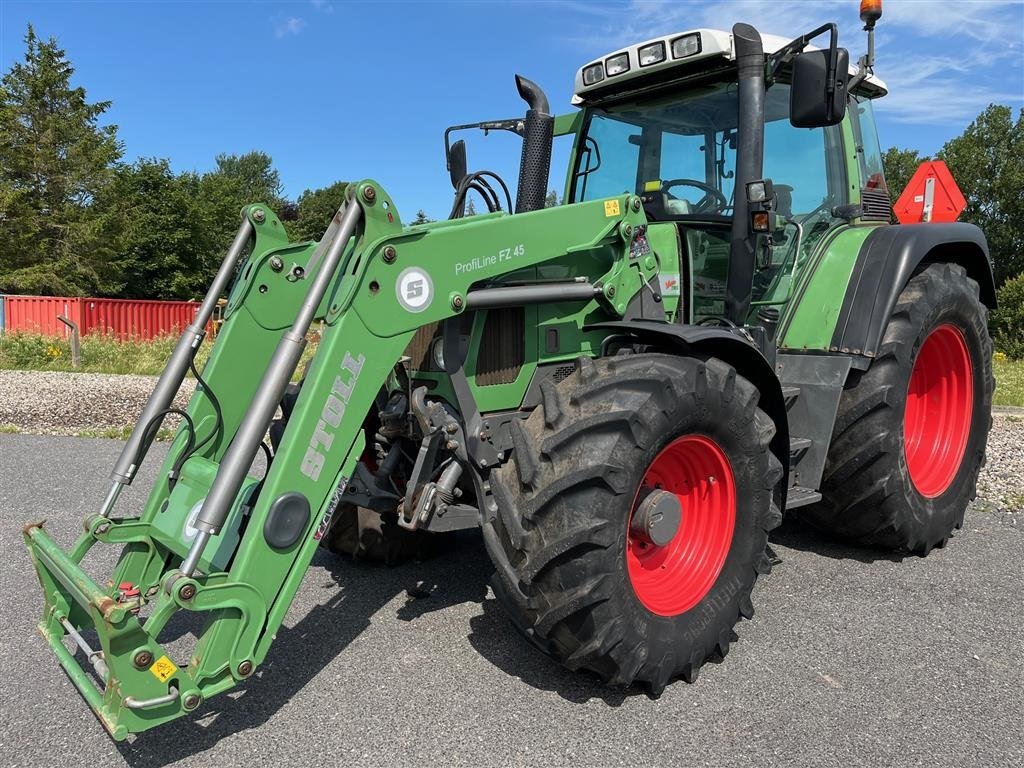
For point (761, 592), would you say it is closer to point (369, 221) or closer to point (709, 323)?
point (709, 323)

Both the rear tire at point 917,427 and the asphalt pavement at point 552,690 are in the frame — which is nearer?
the asphalt pavement at point 552,690

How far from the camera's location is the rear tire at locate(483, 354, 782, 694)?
2.71 m

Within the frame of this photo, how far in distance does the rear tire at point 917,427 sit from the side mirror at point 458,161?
241 cm

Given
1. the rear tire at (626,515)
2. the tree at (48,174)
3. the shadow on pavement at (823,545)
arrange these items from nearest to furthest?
the rear tire at (626,515) < the shadow on pavement at (823,545) < the tree at (48,174)

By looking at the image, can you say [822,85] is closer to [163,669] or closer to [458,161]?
[458,161]

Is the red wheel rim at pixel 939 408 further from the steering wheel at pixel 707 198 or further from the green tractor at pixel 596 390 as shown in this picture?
the steering wheel at pixel 707 198

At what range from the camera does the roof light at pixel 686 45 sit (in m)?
3.75

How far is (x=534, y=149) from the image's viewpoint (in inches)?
170

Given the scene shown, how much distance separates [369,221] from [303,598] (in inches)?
79.3

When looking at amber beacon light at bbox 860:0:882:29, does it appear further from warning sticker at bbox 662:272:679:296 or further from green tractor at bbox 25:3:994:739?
warning sticker at bbox 662:272:679:296

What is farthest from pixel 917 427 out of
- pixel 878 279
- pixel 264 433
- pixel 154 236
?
pixel 154 236

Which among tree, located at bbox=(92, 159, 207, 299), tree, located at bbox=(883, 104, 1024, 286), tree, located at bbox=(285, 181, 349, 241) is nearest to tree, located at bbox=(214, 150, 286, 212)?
tree, located at bbox=(285, 181, 349, 241)

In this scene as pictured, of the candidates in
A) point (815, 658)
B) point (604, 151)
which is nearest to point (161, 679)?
point (815, 658)

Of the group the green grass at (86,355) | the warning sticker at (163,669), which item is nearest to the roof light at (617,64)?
the warning sticker at (163,669)
